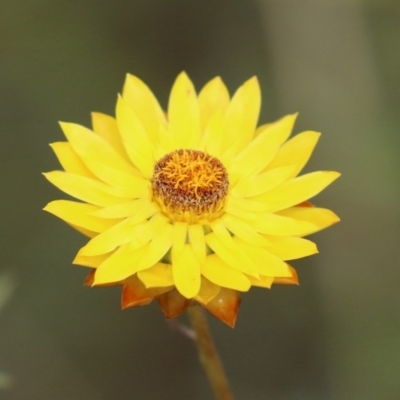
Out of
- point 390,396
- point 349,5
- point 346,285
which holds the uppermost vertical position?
point 349,5

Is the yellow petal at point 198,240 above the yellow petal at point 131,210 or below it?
below

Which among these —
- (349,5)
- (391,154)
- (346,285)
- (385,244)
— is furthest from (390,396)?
(349,5)

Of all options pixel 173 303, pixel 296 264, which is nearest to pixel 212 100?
pixel 173 303

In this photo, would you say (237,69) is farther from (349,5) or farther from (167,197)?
(167,197)

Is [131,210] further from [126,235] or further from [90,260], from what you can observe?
[90,260]

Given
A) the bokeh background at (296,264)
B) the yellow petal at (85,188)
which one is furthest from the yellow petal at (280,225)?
the bokeh background at (296,264)

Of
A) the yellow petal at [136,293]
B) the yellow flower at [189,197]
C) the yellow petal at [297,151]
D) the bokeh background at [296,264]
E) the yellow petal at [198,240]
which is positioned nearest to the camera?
the yellow petal at [136,293]

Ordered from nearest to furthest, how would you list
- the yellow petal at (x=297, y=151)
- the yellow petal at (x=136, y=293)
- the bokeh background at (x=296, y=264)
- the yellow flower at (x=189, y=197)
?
1. the yellow petal at (x=136, y=293)
2. the yellow flower at (x=189, y=197)
3. the yellow petal at (x=297, y=151)
4. the bokeh background at (x=296, y=264)

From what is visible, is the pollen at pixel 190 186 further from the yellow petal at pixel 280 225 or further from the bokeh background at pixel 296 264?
the bokeh background at pixel 296 264
